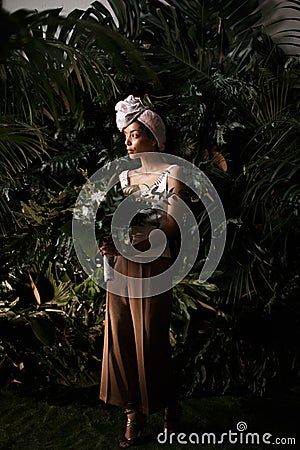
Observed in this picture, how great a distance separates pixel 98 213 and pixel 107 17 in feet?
3.49

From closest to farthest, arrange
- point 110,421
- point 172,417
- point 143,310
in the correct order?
1. point 143,310
2. point 172,417
3. point 110,421

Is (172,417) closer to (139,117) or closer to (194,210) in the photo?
(194,210)

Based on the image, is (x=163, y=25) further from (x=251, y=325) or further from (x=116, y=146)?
(x=251, y=325)

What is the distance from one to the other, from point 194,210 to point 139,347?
74cm

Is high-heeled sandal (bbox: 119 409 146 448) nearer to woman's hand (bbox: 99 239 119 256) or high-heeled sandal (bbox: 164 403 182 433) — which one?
high-heeled sandal (bbox: 164 403 182 433)

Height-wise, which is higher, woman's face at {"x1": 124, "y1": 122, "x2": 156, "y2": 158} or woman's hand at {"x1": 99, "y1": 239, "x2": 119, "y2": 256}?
woman's face at {"x1": 124, "y1": 122, "x2": 156, "y2": 158}

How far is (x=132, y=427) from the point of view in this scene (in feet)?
7.48

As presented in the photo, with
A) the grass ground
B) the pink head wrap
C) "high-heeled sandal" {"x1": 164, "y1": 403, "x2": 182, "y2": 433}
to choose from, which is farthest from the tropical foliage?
"high-heeled sandal" {"x1": 164, "y1": 403, "x2": 182, "y2": 433}

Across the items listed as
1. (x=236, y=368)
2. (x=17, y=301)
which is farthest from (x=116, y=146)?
(x=236, y=368)

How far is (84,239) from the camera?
2.43 metres

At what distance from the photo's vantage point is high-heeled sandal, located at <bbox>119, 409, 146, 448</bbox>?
2266 mm

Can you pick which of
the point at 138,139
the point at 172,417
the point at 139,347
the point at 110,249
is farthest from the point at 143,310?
the point at 138,139

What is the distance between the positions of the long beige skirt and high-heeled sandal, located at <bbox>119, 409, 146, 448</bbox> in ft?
0.40

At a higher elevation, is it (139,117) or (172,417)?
(139,117)
